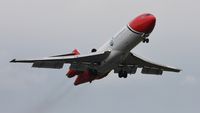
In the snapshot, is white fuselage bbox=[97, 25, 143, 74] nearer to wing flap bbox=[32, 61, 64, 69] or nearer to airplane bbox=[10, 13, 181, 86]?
airplane bbox=[10, 13, 181, 86]

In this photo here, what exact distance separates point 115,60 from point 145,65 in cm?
1035

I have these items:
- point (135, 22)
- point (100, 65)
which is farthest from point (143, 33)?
point (100, 65)

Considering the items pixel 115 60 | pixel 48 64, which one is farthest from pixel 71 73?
pixel 115 60

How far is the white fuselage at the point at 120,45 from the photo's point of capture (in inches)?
4235

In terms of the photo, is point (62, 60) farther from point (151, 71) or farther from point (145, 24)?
point (151, 71)

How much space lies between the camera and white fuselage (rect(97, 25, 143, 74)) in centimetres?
10756

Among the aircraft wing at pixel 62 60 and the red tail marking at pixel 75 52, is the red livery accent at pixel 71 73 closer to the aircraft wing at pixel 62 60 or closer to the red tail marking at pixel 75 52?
the aircraft wing at pixel 62 60

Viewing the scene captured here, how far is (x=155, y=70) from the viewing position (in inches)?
4828

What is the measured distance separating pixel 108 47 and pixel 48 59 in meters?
8.98

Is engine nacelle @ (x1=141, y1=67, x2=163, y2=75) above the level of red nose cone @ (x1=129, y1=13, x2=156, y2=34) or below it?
below

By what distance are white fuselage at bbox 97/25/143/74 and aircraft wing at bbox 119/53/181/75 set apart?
4209 mm

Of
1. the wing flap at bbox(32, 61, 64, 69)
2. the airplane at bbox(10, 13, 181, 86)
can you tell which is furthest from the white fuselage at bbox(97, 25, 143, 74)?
the wing flap at bbox(32, 61, 64, 69)

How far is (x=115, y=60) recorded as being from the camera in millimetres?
110312

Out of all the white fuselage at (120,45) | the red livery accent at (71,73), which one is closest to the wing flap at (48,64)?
the red livery accent at (71,73)
